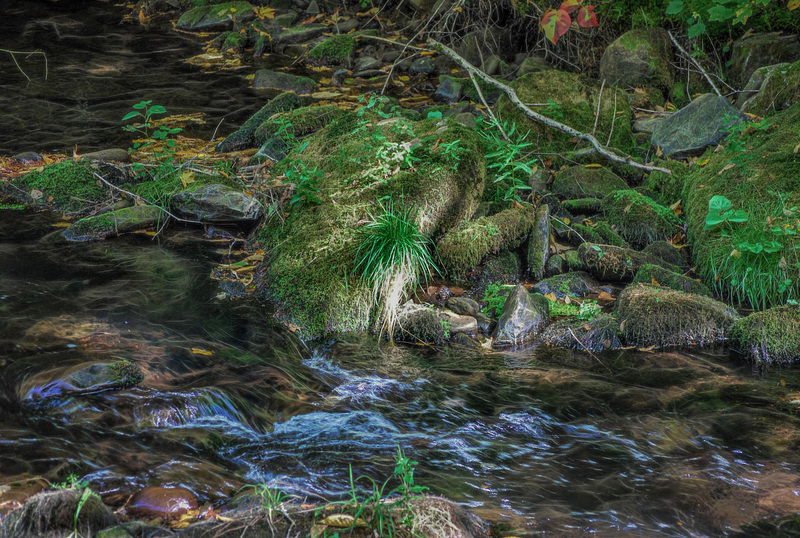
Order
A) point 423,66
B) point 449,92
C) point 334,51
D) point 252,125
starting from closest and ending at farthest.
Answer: point 252,125 < point 449,92 < point 423,66 < point 334,51

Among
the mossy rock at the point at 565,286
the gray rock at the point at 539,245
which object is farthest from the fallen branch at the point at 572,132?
the mossy rock at the point at 565,286

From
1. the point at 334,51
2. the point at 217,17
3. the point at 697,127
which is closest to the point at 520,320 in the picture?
the point at 697,127

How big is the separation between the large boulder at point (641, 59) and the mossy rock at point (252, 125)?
4.33m

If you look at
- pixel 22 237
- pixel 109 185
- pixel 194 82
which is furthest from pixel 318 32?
pixel 22 237

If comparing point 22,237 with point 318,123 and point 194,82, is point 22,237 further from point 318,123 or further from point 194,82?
point 194,82

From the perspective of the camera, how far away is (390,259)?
523cm

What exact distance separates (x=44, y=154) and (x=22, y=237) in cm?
224

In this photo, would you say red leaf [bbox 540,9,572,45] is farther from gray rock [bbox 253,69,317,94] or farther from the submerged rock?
gray rock [bbox 253,69,317,94]

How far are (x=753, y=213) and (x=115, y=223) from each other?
5.81m

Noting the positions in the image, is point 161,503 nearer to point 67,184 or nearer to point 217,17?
point 67,184

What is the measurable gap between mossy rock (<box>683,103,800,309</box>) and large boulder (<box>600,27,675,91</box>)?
8.58 feet

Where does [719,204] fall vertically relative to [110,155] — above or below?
above

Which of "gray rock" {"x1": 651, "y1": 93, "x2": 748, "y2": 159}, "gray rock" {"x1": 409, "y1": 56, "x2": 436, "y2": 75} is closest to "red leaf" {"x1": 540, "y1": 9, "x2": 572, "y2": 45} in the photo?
"gray rock" {"x1": 651, "y1": 93, "x2": 748, "y2": 159}

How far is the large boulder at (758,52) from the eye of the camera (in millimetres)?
7797
